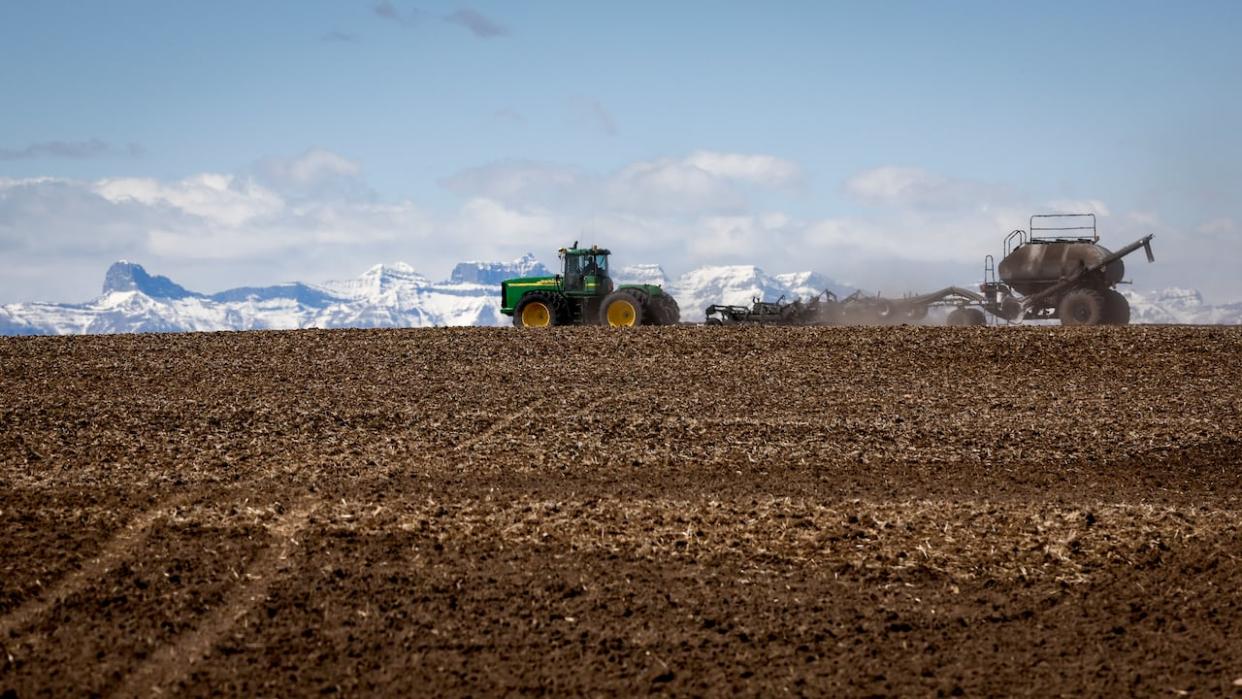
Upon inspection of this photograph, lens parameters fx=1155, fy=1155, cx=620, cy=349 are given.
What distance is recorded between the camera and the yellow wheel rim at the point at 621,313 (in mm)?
30797

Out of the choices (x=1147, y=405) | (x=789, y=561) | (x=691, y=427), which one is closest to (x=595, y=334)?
(x=691, y=427)

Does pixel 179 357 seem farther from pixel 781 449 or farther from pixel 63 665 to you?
pixel 63 665

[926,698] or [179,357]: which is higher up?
[179,357]

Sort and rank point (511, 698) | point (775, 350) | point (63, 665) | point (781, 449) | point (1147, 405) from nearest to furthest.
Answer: point (511, 698)
point (63, 665)
point (781, 449)
point (1147, 405)
point (775, 350)

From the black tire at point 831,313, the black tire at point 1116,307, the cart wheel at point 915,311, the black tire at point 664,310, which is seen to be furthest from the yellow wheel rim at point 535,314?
the black tire at point 1116,307

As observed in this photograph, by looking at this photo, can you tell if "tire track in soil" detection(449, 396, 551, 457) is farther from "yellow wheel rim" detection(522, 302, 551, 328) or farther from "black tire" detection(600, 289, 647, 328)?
"yellow wheel rim" detection(522, 302, 551, 328)

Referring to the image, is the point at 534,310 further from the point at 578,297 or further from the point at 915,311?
the point at 915,311

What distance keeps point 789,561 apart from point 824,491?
3229 millimetres

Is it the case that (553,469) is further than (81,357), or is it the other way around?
(81,357)

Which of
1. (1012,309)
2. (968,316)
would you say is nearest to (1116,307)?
(1012,309)

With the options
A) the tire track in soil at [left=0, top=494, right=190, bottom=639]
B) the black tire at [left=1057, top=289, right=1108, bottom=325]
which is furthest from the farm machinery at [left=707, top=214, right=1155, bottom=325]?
the tire track in soil at [left=0, top=494, right=190, bottom=639]

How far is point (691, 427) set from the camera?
18.6 m

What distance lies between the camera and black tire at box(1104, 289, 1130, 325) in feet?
119

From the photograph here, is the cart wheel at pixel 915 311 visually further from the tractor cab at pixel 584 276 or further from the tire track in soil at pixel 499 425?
the tire track in soil at pixel 499 425
